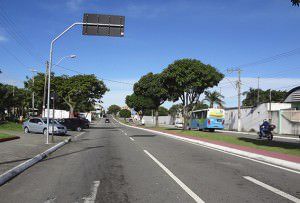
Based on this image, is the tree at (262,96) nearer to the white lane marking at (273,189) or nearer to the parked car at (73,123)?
the parked car at (73,123)

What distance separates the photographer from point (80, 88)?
5384cm

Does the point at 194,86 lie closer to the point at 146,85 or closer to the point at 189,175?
the point at 146,85

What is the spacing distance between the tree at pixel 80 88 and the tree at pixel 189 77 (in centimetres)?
1563

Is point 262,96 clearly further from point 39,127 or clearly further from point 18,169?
point 18,169

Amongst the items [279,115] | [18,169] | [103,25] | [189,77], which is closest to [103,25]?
[103,25]

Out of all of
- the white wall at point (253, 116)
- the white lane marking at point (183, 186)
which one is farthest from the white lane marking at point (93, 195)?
the white wall at point (253, 116)

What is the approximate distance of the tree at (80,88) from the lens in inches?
2153

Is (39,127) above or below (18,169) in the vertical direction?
above

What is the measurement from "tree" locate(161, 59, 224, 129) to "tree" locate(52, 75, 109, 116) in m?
15.6

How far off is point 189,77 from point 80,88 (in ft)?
64.5

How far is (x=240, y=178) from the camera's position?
35.5 feet

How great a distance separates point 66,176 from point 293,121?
37216mm

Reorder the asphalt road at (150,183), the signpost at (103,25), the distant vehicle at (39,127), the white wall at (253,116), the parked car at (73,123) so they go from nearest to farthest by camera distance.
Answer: the asphalt road at (150,183)
the signpost at (103,25)
the distant vehicle at (39,127)
the parked car at (73,123)
the white wall at (253,116)

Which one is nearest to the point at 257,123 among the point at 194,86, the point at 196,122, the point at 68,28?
the point at 196,122
